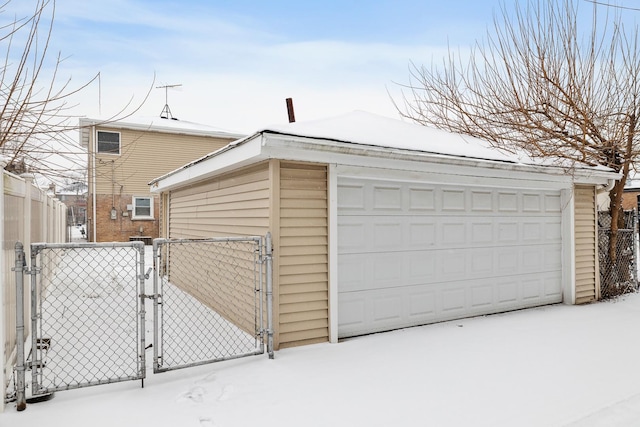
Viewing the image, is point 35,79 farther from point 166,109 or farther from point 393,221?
point 166,109

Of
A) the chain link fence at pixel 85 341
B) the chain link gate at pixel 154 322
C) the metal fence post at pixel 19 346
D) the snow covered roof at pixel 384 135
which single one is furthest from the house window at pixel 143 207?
the metal fence post at pixel 19 346

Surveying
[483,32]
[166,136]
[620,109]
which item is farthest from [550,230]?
[166,136]

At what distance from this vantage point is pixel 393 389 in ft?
11.9

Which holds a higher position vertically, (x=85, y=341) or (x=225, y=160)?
(x=225, y=160)

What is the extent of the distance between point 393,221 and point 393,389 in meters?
2.43

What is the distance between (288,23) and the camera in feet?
34.1

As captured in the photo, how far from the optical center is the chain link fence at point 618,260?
797 cm

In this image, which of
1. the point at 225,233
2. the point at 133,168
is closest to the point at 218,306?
the point at 225,233

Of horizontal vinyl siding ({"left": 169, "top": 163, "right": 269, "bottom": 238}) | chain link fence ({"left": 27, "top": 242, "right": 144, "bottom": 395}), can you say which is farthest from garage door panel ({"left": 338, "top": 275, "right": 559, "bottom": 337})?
chain link fence ({"left": 27, "top": 242, "right": 144, "bottom": 395})

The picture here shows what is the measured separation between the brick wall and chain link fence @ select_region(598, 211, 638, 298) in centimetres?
1669

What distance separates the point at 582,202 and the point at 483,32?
13.6ft

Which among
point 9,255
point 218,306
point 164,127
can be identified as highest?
point 164,127

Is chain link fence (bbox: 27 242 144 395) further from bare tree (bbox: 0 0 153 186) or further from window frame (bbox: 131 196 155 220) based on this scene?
window frame (bbox: 131 196 155 220)

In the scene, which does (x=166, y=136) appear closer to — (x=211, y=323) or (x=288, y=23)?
(x=288, y=23)
